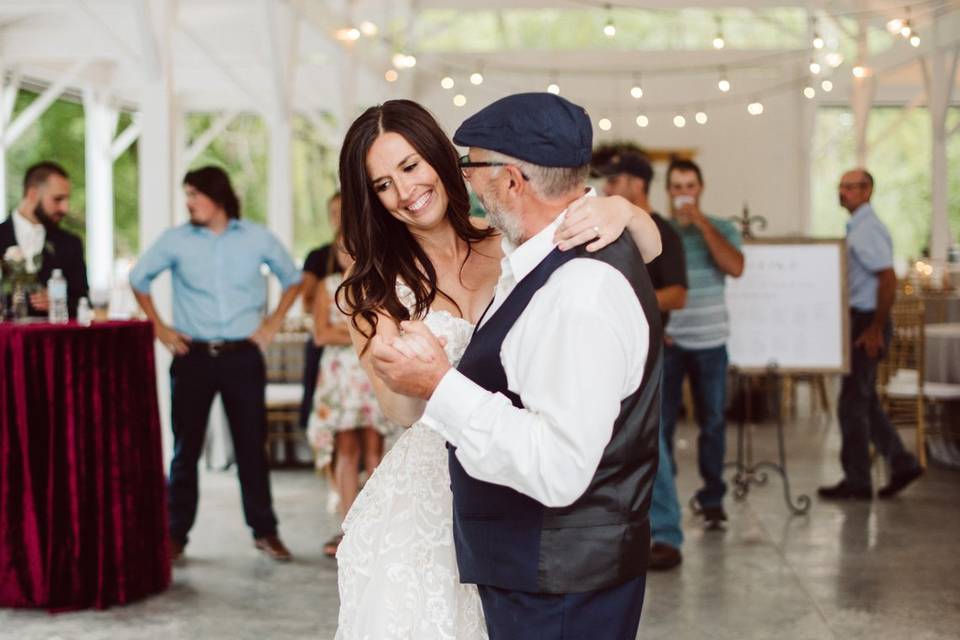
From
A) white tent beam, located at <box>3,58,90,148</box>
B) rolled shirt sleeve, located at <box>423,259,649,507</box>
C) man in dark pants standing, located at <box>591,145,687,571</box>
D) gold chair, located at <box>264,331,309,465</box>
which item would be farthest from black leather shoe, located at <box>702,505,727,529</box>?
white tent beam, located at <box>3,58,90,148</box>

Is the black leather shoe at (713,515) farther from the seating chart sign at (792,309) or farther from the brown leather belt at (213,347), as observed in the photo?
the brown leather belt at (213,347)

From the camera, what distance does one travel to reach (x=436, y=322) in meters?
2.52

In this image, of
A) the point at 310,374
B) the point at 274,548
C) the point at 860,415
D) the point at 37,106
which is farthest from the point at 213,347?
the point at 37,106

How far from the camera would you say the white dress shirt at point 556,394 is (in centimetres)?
174

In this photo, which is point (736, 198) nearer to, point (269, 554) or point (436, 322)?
point (269, 554)

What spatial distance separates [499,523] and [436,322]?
0.68 meters

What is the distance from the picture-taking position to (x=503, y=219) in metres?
1.97

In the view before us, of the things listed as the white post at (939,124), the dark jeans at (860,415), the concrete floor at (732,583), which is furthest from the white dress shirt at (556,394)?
the white post at (939,124)

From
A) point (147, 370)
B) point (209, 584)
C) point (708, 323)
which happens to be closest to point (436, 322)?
point (147, 370)

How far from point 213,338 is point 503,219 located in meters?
3.71

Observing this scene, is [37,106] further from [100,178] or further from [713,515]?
[713,515]

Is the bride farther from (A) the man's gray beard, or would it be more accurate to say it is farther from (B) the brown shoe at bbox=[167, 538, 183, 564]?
(B) the brown shoe at bbox=[167, 538, 183, 564]

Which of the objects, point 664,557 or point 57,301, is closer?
point 57,301

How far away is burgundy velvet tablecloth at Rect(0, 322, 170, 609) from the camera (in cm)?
458
